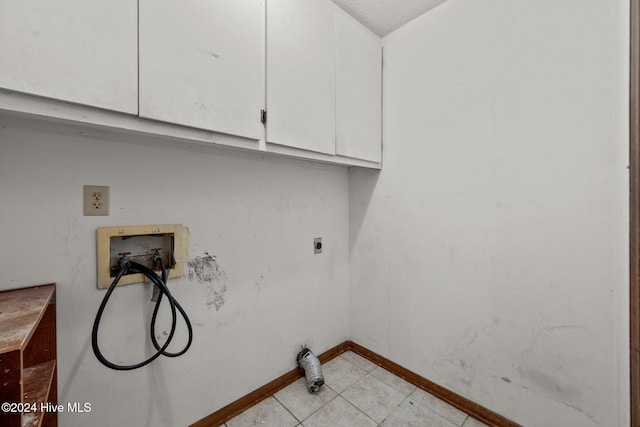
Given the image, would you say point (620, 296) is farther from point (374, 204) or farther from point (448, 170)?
point (374, 204)

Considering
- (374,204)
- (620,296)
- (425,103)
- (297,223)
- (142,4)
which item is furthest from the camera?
(374,204)

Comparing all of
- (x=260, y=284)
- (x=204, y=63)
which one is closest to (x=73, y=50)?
(x=204, y=63)


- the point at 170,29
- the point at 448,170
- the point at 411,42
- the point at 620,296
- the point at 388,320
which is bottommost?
the point at 388,320

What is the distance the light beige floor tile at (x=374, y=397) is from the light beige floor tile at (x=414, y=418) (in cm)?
3

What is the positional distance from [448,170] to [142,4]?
1.53 m

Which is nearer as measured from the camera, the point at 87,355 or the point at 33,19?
the point at 33,19

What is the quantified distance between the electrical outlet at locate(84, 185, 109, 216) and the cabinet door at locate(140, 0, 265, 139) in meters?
0.41

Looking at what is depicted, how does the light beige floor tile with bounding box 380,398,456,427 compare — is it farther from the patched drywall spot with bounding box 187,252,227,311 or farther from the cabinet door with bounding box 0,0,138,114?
the cabinet door with bounding box 0,0,138,114

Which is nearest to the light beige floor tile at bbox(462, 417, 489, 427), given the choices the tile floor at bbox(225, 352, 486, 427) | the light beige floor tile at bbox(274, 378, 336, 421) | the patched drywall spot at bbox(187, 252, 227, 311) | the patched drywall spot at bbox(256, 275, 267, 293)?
the tile floor at bbox(225, 352, 486, 427)

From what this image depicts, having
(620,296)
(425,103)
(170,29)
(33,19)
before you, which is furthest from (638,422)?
(33,19)

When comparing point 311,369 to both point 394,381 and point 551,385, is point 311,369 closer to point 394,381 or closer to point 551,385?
point 394,381

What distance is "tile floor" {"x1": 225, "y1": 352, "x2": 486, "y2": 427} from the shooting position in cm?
140

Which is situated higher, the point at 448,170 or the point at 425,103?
the point at 425,103

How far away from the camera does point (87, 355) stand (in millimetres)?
1065
